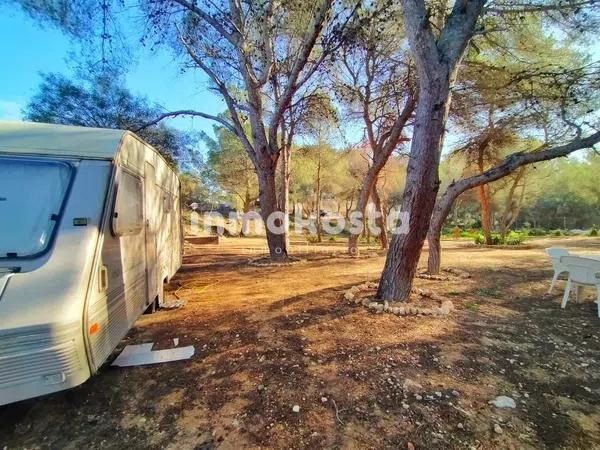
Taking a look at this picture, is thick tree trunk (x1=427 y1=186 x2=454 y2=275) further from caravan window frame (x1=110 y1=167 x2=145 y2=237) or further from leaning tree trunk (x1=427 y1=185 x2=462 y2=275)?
caravan window frame (x1=110 y1=167 x2=145 y2=237)

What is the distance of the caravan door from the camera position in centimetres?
369

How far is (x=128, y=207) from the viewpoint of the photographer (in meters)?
2.89

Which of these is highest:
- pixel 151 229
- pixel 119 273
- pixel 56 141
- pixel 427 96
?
pixel 427 96

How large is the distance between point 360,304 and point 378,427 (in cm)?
243

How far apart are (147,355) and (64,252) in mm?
1403

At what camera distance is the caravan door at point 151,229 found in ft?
12.1

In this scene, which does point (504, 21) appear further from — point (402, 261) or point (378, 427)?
point (378, 427)

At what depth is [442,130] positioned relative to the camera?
4098 mm

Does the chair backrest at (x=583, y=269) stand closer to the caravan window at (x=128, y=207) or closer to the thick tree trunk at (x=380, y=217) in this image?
the caravan window at (x=128, y=207)

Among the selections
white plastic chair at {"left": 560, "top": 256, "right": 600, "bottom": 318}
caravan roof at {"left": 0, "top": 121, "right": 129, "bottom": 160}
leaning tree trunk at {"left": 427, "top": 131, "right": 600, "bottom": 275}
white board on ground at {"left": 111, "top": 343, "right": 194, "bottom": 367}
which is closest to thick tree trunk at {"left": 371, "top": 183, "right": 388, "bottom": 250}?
leaning tree trunk at {"left": 427, "top": 131, "right": 600, "bottom": 275}

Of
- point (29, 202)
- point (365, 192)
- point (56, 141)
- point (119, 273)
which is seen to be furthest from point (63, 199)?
point (365, 192)

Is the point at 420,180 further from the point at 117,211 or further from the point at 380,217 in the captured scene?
the point at 380,217

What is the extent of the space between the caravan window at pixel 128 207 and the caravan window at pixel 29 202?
1.20 ft

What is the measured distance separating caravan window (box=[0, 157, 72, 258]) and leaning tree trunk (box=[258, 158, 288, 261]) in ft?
20.3
